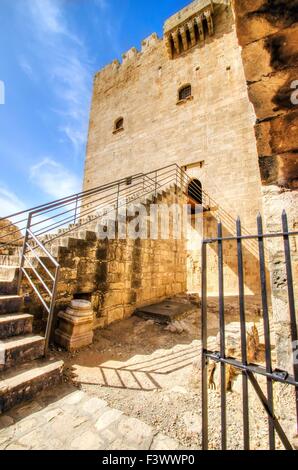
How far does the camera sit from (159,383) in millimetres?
2633

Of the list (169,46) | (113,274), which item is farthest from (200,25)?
(113,274)

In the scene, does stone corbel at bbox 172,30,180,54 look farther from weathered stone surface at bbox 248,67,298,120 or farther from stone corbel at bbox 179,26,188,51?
weathered stone surface at bbox 248,67,298,120

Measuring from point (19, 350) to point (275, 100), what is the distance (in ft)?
11.2

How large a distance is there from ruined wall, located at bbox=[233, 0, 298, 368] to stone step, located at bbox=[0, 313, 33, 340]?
2846mm

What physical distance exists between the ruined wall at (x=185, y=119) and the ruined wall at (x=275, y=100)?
593 centimetres

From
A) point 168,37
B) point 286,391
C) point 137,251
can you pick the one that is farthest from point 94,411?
point 168,37

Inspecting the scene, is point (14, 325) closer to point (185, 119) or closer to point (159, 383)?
point (159, 383)

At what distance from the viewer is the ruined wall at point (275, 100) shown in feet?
4.69

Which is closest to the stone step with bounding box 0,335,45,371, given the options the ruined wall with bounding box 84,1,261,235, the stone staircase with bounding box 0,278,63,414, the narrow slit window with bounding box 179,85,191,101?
the stone staircase with bounding box 0,278,63,414

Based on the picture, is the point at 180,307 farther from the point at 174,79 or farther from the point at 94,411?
the point at 174,79

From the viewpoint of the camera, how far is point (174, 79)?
1105cm

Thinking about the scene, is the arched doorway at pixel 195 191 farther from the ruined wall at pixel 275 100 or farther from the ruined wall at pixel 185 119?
the ruined wall at pixel 275 100

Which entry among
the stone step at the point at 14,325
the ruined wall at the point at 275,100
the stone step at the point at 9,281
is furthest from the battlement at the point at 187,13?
the stone step at the point at 14,325

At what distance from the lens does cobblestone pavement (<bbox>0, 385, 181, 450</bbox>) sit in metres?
1.62
